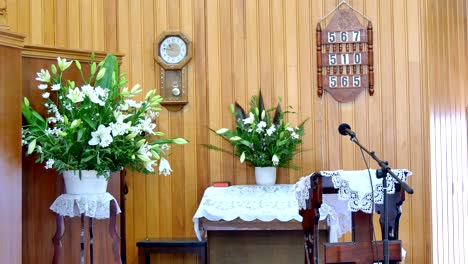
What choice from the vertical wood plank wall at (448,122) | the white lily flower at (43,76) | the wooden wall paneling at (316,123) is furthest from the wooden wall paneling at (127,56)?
the vertical wood plank wall at (448,122)

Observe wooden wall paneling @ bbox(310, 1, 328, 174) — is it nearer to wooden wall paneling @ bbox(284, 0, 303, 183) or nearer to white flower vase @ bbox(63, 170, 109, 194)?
wooden wall paneling @ bbox(284, 0, 303, 183)

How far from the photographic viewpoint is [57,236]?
3.10 metres

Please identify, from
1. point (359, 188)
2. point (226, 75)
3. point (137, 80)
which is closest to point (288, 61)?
point (226, 75)

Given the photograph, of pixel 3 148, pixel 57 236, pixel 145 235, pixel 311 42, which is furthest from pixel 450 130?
pixel 3 148

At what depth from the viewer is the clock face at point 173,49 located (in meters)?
4.88

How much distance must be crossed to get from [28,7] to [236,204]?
2334 mm

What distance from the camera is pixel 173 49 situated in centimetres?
488

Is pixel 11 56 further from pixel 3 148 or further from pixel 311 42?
pixel 311 42

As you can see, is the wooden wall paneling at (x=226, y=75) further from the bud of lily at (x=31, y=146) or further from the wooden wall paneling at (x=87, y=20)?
the bud of lily at (x=31, y=146)

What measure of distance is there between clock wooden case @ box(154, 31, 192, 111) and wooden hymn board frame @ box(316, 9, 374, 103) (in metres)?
1.06

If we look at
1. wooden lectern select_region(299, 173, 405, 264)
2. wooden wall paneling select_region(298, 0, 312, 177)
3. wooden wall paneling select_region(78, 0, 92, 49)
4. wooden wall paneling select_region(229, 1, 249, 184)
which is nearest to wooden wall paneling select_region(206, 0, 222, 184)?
wooden wall paneling select_region(229, 1, 249, 184)

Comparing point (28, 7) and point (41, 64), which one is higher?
point (28, 7)

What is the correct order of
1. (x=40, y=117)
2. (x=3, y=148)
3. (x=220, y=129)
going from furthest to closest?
(x=220, y=129)
(x=40, y=117)
(x=3, y=148)

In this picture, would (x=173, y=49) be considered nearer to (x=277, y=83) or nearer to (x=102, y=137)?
(x=277, y=83)
